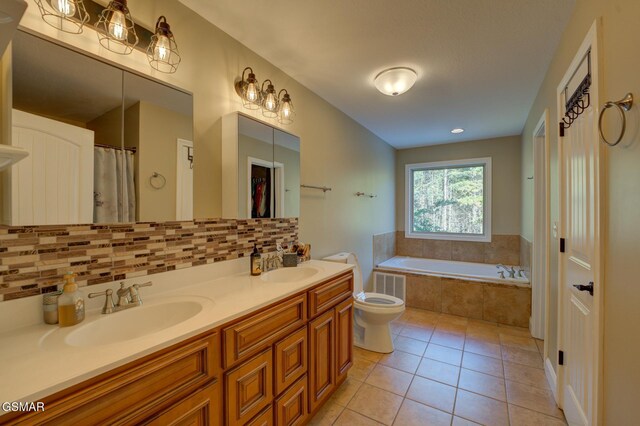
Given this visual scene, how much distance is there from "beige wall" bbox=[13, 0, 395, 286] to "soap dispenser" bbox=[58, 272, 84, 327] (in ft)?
2.13

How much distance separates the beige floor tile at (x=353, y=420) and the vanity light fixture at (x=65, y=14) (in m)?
2.42

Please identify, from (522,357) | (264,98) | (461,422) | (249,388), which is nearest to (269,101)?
(264,98)

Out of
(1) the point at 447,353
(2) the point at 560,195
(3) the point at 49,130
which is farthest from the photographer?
(1) the point at 447,353

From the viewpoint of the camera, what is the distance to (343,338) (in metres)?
1.96

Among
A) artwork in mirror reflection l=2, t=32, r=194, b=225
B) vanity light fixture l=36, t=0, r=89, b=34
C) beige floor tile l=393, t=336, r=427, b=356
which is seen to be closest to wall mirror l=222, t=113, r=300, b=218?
artwork in mirror reflection l=2, t=32, r=194, b=225

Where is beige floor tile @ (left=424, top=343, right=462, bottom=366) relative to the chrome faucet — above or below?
below

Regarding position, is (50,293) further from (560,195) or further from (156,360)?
(560,195)

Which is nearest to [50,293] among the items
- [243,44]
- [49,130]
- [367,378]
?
[49,130]

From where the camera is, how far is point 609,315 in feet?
3.52

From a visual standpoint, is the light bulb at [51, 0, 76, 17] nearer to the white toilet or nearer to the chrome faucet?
the chrome faucet

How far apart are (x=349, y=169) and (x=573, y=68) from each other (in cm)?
201

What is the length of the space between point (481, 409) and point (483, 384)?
12.1 inches

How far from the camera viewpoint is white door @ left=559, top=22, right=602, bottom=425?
1.18 meters

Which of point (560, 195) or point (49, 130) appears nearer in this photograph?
point (49, 130)
